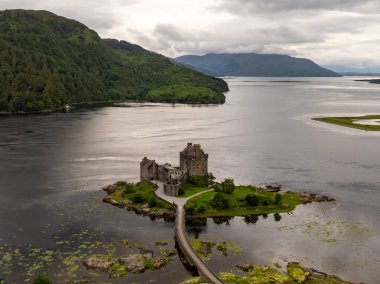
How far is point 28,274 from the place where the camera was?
7531cm

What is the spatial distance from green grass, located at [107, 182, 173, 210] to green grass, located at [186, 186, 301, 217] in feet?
21.6

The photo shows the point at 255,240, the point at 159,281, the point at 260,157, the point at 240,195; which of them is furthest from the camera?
the point at 260,157

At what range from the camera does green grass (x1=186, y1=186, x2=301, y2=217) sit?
343 feet

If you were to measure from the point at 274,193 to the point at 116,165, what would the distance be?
2331 inches

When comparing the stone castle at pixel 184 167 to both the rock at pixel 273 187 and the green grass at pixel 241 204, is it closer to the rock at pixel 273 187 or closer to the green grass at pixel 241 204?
the green grass at pixel 241 204

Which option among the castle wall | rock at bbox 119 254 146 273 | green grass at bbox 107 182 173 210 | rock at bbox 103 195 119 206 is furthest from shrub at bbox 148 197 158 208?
rock at bbox 119 254 146 273

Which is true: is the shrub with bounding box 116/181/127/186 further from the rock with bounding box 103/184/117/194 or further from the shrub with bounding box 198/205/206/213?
the shrub with bounding box 198/205/206/213

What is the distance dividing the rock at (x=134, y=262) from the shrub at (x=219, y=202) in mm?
28519

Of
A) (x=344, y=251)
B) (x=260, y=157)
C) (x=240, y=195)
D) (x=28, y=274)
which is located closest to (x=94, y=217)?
(x=28, y=274)

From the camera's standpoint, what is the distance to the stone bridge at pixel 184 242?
2854 inches

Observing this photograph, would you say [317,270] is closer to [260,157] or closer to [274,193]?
[274,193]

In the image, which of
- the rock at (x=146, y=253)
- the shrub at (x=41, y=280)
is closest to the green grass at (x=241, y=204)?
the rock at (x=146, y=253)

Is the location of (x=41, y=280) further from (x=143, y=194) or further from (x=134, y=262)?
(x=143, y=194)

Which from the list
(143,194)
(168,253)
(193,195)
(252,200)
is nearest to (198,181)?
(193,195)
